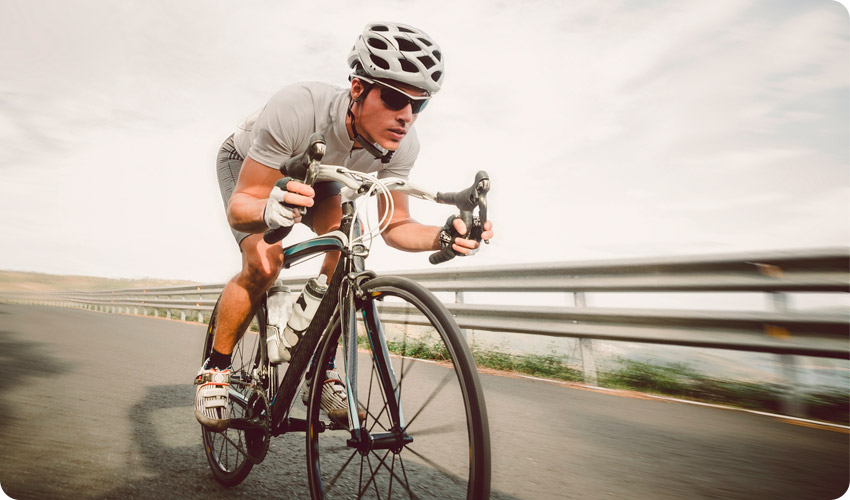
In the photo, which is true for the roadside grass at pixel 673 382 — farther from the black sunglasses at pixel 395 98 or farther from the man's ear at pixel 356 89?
the man's ear at pixel 356 89

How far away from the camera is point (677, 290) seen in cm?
427

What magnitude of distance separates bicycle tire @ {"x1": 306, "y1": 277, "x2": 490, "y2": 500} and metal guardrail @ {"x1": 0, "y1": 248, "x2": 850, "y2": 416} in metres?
0.20

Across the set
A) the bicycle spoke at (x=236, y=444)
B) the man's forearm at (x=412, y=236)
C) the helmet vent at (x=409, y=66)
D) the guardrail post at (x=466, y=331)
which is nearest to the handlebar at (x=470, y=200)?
the man's forearm at (x=412, y=236)

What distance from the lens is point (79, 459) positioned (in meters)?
2.67

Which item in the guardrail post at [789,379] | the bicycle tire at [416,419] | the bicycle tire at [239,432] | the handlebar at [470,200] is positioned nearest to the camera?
the bicycle tire at [416,419]

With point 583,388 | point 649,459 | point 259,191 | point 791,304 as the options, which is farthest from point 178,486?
point 791,304

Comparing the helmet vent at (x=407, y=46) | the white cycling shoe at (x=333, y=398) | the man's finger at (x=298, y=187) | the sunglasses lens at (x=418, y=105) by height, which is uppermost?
the helmet vent at (x=407, y=46)

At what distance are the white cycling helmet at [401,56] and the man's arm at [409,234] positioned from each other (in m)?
0.55

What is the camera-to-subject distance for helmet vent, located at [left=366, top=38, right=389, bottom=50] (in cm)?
238

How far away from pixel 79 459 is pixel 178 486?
0.64 meters

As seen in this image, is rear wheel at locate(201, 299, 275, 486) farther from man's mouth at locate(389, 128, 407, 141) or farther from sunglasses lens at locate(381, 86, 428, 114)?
sunglasses lens at locate(381, 86, 428, 114)

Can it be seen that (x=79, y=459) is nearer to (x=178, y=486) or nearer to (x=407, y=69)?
(x=178, y=486)

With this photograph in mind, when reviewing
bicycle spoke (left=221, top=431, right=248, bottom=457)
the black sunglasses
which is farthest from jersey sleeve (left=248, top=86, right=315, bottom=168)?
bicycle spoke (left=221, top=431, right=248, bottom=457)

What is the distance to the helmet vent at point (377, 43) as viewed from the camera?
2379mm
